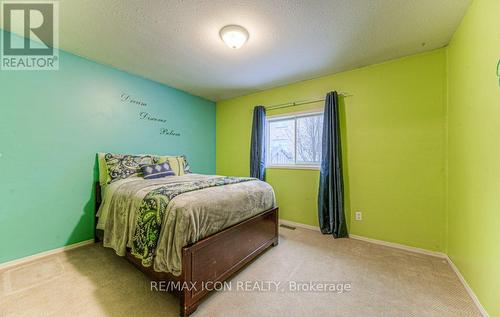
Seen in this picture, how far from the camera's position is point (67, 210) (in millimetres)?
2387

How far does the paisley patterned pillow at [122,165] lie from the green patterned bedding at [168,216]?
1.22 feet

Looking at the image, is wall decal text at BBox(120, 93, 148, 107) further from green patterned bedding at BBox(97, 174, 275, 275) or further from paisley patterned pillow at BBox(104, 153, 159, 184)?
green patterned bedding at BBox(97, 174, 275, 275)

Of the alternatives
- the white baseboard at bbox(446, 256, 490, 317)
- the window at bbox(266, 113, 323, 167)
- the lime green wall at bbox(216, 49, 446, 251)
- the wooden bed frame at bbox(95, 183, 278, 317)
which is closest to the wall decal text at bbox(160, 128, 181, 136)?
the window at bbox(266, 113, 323, 167)

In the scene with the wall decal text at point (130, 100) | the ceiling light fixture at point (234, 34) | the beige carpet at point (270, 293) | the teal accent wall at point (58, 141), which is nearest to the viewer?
the beige carpet at point (270, 293)

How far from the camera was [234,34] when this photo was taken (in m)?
1.93

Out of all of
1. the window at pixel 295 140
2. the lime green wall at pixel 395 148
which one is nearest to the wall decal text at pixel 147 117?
the window at pixel 295 140

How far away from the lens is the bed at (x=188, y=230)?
140cm

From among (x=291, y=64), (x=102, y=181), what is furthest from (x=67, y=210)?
(x=291, y=64)

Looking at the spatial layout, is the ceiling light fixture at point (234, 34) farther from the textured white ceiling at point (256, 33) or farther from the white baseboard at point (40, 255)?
the white baseboard at point (40, 255)

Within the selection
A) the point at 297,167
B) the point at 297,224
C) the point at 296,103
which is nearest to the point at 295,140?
the point at 297,167

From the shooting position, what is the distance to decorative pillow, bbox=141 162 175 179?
2.60 meters

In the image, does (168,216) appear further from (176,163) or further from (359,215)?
(359,215)

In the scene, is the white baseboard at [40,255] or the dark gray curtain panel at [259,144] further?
the dark gray curtain panel at [259,144]

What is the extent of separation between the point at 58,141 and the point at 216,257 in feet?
7.51
